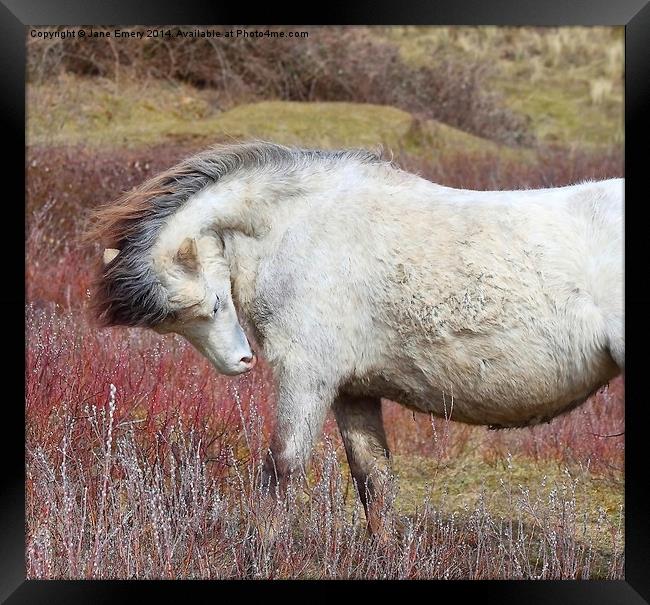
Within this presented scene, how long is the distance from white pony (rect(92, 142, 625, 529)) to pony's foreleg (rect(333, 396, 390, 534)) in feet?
0.71

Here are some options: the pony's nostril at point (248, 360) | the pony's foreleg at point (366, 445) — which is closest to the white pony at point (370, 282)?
the pony's nostril at point (248, 360)

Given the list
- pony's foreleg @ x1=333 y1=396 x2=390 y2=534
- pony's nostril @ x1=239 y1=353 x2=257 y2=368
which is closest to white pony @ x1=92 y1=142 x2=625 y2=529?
pony's nostril @ x1=239 y1=353 x2=257 y2=368

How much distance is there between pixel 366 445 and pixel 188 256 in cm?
125

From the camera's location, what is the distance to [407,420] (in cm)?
688

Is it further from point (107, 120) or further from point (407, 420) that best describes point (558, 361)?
point (107, 120)

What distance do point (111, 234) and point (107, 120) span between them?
7330 mm

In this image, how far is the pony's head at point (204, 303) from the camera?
3982 millimetres

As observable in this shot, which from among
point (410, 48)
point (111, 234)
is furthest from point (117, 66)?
point (111, 234)

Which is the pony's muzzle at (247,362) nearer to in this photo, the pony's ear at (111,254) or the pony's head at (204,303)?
the pony's head at (204,303)

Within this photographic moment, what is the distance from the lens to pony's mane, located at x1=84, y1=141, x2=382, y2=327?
4051 millimetres

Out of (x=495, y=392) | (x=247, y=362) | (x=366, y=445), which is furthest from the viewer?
(x=366, y=445)

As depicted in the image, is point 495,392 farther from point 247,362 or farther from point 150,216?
point 150,216
